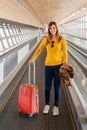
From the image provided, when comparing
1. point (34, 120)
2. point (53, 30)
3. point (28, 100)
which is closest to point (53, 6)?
point (53, 30)

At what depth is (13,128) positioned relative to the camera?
4.73 metres

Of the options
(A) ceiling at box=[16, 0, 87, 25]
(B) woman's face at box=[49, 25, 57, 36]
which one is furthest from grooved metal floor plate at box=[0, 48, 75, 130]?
(A) ceiling at box=[16, 0, 87, 25]

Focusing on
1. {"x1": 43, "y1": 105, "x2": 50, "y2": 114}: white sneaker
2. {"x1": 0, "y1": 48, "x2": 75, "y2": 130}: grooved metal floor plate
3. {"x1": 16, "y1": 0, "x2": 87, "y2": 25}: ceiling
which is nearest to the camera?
{"x1": 0, "y1": 48, "x2": 75, "y2": 130}: grooved metal floor plate

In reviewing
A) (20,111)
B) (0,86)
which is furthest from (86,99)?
(0,86)

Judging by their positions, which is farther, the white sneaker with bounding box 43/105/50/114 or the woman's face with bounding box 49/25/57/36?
the white sneaker with bounding box 43/105/50/114

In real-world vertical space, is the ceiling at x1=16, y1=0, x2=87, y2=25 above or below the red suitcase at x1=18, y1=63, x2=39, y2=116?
above

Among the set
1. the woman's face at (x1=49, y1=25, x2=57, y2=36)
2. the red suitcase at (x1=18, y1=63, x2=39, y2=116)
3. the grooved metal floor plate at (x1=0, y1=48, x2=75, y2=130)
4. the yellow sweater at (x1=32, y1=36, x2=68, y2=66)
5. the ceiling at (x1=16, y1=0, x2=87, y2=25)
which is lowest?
the grooved metal floor plate at (x1=0, y1=48, x2=75, y2=130)

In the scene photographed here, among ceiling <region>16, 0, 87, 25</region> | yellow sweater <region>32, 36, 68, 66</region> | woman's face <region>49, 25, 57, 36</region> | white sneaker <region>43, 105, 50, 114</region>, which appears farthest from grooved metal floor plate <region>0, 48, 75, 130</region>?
ceiling <region>16, 0, 87, 25</region>

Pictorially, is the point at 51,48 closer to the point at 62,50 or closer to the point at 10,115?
the point at 62,50

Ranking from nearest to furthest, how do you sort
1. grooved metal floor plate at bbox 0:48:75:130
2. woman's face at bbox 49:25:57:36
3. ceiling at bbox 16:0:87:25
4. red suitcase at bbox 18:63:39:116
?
1. grooved metal floor plate at bbox 0:48:75:130
2. woman's face at bbox 49:25:57:36
3. red suitcase at bbox 18:63:39:116
4. ceiling at bbox 16:0:87:25

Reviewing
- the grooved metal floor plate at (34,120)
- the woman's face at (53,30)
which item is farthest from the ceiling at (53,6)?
the grooved metal floor plate at (34,120)

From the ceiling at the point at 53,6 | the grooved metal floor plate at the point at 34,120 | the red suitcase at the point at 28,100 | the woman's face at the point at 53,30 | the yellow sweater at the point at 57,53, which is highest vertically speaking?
the ceiling at the point at 53,6

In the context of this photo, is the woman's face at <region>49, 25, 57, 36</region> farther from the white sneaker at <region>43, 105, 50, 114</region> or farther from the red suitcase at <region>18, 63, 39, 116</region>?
the white sneaker at <region>43, 105, 50, 114</region>

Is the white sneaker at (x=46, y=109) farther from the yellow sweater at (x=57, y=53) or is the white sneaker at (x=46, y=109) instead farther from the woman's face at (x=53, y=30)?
the woman's face at (x=53, y=30)
